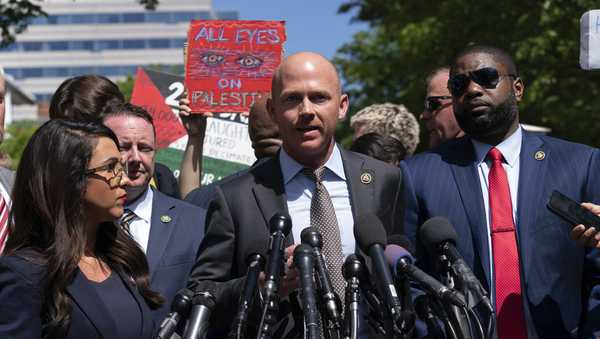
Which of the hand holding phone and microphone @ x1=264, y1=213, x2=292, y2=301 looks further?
the hand holding phone

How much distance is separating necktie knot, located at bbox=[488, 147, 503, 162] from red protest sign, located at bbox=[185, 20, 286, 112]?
2878 millimetres

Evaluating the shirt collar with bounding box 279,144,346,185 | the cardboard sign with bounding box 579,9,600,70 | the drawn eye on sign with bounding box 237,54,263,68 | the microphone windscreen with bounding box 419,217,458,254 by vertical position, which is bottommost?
the microphone windscreen with bounding box 419,217,458,254

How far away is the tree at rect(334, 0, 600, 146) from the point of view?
58.3 ft

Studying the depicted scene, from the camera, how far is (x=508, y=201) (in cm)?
497

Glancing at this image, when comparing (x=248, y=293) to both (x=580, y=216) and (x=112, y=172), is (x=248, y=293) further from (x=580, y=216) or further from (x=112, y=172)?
(x=580, y=216)

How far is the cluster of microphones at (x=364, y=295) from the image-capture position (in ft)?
11.9

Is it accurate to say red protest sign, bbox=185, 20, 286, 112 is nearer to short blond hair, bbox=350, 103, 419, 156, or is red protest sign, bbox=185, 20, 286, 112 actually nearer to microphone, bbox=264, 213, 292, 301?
short blond hair, bbox=350, 103, 419, 156

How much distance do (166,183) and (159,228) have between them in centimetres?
170

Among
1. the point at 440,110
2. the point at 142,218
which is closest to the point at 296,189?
the point at 142,218

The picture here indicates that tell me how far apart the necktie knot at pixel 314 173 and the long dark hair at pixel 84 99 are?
189 centimetres

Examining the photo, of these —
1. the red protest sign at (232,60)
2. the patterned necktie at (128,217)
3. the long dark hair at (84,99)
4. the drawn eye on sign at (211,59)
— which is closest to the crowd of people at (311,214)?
the patterned necktie at (128,217)

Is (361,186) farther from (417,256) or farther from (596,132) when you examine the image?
(596,132)

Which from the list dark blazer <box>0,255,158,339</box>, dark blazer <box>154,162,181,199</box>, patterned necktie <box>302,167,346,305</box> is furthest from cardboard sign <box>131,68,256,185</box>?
dark blazer <box>0,255,158,339</box>

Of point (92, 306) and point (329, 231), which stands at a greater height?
point (329, 231)
